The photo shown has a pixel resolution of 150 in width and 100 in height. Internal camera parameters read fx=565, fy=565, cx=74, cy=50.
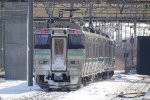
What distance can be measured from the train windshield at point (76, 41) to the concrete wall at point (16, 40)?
813cm

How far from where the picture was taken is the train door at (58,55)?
25609 millimetres

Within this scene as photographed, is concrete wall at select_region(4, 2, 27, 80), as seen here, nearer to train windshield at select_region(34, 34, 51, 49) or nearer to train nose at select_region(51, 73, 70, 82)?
train windshield at select_region(34, 34, 51, 49)

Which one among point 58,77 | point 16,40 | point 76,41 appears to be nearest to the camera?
point 58,77

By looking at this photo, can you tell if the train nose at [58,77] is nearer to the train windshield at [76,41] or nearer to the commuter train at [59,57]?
the commuter train at [59,57]

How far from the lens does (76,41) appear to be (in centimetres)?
2581

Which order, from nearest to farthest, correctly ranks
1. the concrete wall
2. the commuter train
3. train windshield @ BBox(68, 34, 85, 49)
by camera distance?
the commuter train
train windshield @ BBox(68, 34, 85, 49)
the concrete wall

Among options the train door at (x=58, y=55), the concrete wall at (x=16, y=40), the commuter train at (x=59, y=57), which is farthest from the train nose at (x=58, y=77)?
the concrete wall at (x=16, y=40)

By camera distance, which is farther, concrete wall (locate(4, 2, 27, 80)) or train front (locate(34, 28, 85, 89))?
concrete wall (locate(4, 2, 27, 80))

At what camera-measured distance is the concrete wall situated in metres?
33.4

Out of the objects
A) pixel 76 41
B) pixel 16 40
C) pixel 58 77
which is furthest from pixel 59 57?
pixel 16 40

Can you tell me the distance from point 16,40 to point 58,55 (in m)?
8.53

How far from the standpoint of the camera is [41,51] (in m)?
25.7

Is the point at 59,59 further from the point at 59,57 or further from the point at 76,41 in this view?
the point at 76,41

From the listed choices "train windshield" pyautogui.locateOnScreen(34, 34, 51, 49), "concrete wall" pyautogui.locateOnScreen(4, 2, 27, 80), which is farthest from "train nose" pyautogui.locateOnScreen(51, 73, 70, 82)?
"concrete wall" pyautogui.locateOnScreen(4, 2, 27, 80)
